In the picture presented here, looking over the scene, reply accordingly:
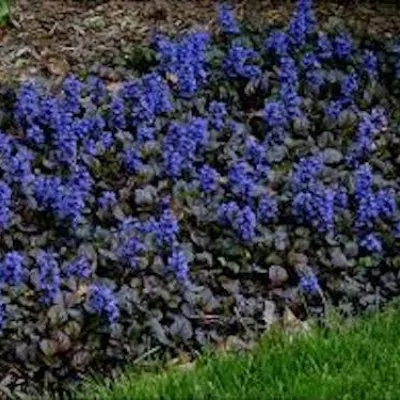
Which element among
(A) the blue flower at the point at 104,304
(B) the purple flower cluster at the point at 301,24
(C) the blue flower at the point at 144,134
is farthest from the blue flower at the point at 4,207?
(B) the purple flower cluster at the point at 301,24

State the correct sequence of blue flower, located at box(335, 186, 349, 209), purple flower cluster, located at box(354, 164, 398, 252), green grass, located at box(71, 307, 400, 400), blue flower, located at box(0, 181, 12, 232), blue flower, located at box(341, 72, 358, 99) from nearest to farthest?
green grass, located at box(71, 307, 400, 400), blue flower, located at box(0, 181, 12, 232), purple flower cluster, located at box(354, 164, 398, 252), blue flower, located at box(335, 186, 349, 209), blue flower, located at box(341, 72, 358, 99)

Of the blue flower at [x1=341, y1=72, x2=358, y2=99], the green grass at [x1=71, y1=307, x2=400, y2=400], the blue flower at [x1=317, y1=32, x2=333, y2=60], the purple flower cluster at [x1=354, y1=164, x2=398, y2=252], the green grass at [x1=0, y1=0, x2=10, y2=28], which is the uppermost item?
the green grass at [x1=0, y1=0, x2=10, y2=28]

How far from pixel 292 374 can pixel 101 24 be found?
2789 millimetres

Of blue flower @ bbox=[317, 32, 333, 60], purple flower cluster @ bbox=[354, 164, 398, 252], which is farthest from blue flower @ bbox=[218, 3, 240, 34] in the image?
purple flower cluster @ bbox=[354, 164, 398, 252]

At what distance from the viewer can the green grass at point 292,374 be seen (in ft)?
14.1

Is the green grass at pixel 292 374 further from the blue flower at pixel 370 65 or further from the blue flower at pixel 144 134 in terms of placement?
the blue flower at pixel 370 65

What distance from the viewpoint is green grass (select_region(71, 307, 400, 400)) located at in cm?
430

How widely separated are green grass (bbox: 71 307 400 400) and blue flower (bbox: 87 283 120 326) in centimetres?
24

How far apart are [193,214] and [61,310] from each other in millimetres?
775

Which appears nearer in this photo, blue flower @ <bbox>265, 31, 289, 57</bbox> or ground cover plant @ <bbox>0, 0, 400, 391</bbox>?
ground cover plant @ <bbox>0, 0, 400, 391</bbox>

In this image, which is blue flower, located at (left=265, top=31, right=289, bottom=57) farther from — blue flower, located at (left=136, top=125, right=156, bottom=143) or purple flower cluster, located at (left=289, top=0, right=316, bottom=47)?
blue flower, located at (left=136, top=125, right=156, bottom=143)

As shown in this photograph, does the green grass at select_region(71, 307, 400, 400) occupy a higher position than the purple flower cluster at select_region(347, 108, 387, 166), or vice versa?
the purple flower cluster at select_region(347, 108, 387, 166)

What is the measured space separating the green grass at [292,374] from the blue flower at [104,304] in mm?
241

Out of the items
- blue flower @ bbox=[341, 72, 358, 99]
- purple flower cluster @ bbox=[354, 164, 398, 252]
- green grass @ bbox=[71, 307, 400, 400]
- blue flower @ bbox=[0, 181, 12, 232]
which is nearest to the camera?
green grass @ bbox=[71, 307, 400, 400]
